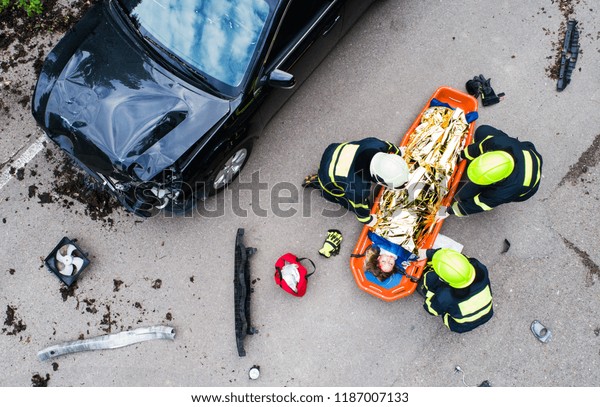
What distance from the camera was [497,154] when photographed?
3820 mm

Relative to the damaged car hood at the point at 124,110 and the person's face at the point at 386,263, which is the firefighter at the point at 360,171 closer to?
the person's face at the point at 386,263

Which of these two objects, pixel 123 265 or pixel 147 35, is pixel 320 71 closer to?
pixel 147 35

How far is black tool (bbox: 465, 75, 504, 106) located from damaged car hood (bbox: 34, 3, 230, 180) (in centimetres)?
267

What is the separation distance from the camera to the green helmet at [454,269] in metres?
3.79

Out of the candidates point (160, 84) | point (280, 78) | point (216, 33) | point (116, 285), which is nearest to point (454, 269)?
point (280, 78)

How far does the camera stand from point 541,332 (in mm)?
4637

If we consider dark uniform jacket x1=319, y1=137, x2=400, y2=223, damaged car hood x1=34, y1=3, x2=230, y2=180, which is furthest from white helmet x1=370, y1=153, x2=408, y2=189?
damaged car hood x1=34, y1=3, x2=230, y2=180

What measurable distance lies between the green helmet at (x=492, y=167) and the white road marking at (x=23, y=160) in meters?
4.27

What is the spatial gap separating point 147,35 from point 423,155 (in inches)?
105

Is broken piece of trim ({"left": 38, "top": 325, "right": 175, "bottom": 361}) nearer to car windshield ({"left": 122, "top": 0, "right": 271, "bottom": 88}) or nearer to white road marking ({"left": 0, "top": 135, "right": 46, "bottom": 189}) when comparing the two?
white road marking ({"left": 0, "top": 135, "right": 46, "bottom": 189})

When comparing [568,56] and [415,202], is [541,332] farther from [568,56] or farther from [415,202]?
[568,56]

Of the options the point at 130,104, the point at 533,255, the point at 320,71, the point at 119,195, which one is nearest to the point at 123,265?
the point at 119,195

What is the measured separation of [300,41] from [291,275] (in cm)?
217

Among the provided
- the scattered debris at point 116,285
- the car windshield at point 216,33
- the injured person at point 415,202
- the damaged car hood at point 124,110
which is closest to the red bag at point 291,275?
the injured person at point 415,202
